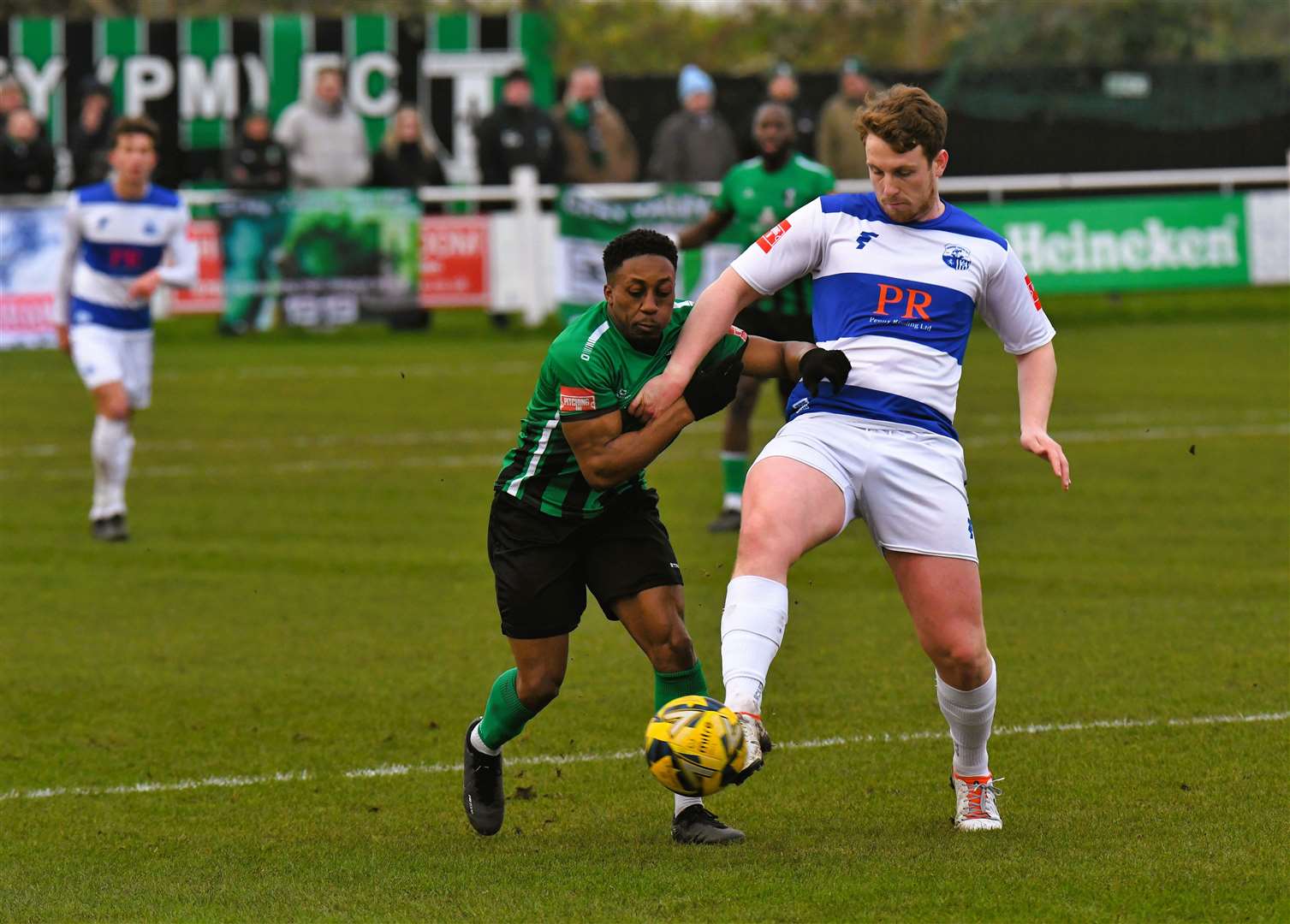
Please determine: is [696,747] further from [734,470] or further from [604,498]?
[734,470]

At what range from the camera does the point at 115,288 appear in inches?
501

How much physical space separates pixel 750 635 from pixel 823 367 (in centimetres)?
85

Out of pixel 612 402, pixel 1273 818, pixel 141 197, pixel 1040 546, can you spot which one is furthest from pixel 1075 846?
pixel 141 197

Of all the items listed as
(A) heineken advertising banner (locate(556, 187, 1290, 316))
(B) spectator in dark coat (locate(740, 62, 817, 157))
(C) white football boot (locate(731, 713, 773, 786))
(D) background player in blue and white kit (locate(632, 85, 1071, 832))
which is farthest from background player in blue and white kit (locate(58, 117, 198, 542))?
(A) heineken advertising banner (locate(556, 187, 1290, 316))

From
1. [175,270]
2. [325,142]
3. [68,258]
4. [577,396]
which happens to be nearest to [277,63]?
[325,142]

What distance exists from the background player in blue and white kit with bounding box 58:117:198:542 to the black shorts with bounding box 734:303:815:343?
11.3 ft

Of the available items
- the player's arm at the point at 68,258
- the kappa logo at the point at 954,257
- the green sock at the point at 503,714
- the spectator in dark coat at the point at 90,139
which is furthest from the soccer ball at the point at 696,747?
the spectator in dark coat at the point at 90,139

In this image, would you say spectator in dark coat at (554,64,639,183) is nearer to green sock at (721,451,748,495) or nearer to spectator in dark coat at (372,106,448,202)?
spectator in dark coat at (372,106,448,202)

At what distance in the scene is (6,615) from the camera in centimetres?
1017

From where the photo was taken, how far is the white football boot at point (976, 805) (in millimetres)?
6125

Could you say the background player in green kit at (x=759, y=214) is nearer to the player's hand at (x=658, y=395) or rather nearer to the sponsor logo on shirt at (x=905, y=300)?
the sponsor logo on shirt at (x=905, y=300)

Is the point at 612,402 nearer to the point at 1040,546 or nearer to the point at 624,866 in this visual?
the point at 624,866

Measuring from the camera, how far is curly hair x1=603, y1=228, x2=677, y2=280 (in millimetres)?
5668

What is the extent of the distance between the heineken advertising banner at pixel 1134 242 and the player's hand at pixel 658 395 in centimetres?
1838
